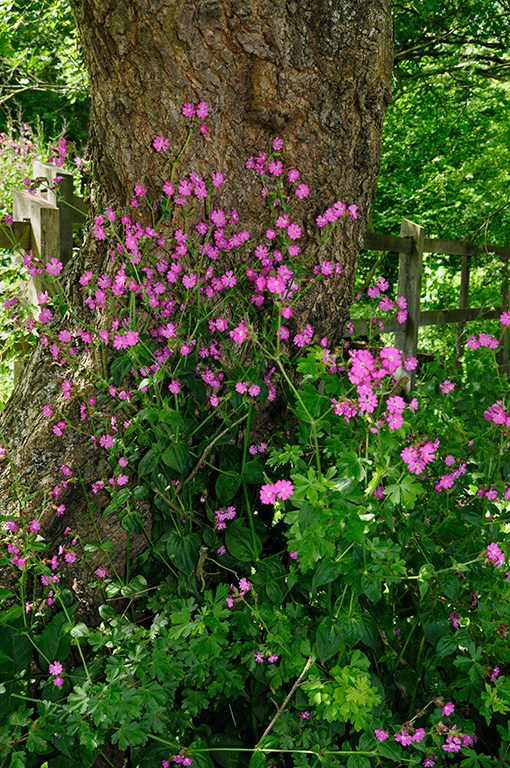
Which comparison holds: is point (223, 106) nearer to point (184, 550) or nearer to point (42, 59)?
point (184, 550)

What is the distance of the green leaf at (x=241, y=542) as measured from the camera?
1826 millimetres

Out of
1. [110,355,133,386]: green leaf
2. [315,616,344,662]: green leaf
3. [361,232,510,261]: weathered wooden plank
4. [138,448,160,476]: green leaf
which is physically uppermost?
[361,232,510,261]: weathered wooden plank

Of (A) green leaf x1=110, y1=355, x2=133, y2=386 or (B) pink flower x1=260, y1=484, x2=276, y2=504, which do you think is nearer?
(B) pink flower x1=260, y1=484, x2=276, y2=504

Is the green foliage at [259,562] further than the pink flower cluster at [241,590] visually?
No

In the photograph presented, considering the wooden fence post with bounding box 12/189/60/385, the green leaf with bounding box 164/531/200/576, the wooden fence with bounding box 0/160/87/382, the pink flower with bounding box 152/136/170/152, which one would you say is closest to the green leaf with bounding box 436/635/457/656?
the green leaf with bounding box 164/531/200/576

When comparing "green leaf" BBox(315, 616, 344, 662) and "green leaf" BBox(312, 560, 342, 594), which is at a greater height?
"green leaf" BBox(312, 560, 342, 594)

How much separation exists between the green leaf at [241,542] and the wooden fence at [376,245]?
2.71ft

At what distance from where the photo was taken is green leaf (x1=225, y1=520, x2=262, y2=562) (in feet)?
5.99

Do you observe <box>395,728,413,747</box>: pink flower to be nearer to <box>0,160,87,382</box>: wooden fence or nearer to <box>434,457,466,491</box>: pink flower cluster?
<box>434,457,466,491</box>: pink flower cluster

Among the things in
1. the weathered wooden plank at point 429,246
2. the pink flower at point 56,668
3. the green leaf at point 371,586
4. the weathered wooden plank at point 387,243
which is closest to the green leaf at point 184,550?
the pink flower at point 56,668

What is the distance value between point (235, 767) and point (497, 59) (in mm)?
8631

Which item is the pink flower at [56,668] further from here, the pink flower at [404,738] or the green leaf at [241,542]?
the pink flower at [404,738]

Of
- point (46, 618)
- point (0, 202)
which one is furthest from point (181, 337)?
point (0, 202)

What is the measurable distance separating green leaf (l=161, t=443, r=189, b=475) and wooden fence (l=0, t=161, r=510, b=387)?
0.79 metres
